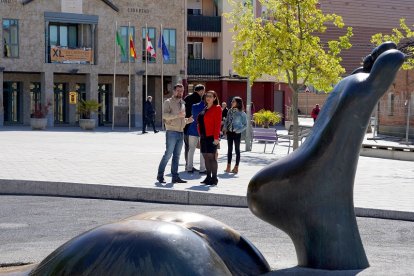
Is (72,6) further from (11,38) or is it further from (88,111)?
(88,111)

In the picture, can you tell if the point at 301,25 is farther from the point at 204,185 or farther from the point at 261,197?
the point at 261,197

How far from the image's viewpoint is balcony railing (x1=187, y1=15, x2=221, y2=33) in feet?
162

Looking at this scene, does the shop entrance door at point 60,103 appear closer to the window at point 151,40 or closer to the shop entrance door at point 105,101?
the shop entrance door at point 105,101

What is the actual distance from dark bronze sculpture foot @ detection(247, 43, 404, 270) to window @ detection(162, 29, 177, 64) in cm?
4229

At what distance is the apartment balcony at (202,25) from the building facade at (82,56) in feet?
8.02

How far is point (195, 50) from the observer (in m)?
50.9

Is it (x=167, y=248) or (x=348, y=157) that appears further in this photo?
(x=348, y=157)

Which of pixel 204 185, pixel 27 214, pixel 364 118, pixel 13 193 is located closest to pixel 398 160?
pixel 204 185

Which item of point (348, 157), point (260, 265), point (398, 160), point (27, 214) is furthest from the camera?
point (398, 160)

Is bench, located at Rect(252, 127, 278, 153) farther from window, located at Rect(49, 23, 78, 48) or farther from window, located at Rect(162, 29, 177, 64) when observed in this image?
window, located at Rect(162, 29, 177, 64)

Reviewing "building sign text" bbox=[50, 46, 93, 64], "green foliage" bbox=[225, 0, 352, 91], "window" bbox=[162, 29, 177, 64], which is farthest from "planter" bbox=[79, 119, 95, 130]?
"green foliage" bbox=[225, 0, 352, 91]

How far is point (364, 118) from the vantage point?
487cm

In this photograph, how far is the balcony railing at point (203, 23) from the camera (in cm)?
4941

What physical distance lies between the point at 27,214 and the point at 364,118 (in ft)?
Answer: 22.3
